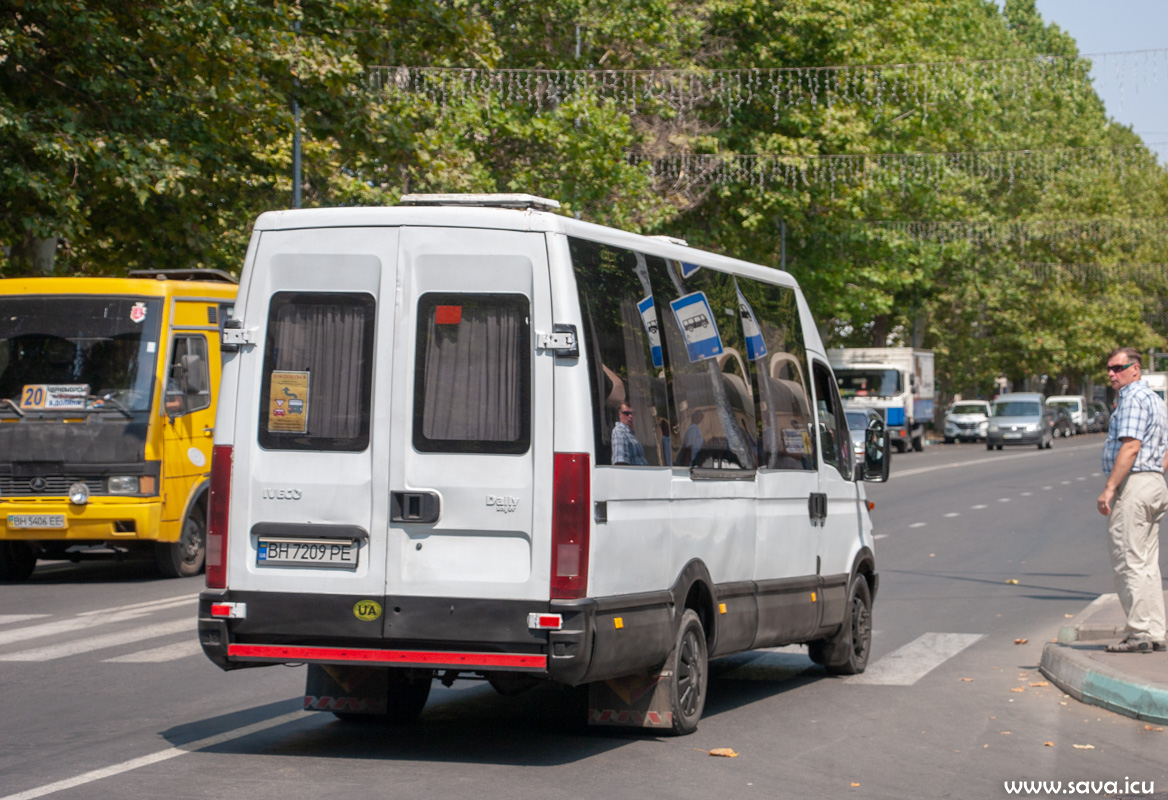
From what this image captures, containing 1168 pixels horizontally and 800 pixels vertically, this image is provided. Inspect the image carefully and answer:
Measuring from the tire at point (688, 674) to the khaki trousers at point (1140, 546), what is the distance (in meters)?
3.16

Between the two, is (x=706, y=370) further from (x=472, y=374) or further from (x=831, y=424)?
(x=831, y=424)

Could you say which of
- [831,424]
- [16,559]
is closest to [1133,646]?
[831,424]

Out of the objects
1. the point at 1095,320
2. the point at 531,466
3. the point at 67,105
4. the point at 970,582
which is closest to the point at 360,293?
the point at 531,466

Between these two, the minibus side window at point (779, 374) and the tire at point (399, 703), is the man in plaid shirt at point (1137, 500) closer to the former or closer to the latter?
the minibus side window at point (779, 374)

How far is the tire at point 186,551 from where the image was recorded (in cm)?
1579

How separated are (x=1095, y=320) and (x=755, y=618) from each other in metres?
64.6

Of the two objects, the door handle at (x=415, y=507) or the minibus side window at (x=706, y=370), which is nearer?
the door handle at (x=415, y=507)

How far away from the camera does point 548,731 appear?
7.86m

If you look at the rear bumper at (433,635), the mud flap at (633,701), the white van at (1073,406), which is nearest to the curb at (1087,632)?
the mud flap at (633,701)

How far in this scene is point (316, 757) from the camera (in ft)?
23.4

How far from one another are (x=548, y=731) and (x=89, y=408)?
8.80 metres

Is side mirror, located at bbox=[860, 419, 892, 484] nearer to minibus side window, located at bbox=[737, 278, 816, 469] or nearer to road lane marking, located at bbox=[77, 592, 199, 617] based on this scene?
minibus side window, located at bbox=[737, 278, 816, 469]

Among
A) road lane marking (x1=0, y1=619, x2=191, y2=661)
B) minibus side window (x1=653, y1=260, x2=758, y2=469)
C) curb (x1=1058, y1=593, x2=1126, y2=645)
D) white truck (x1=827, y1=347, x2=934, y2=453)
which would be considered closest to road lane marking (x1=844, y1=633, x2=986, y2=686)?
curb (x1=1058, y1=593, x2=1126, y2=645)

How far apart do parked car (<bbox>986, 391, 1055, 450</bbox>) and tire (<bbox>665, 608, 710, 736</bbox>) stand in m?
49.9
